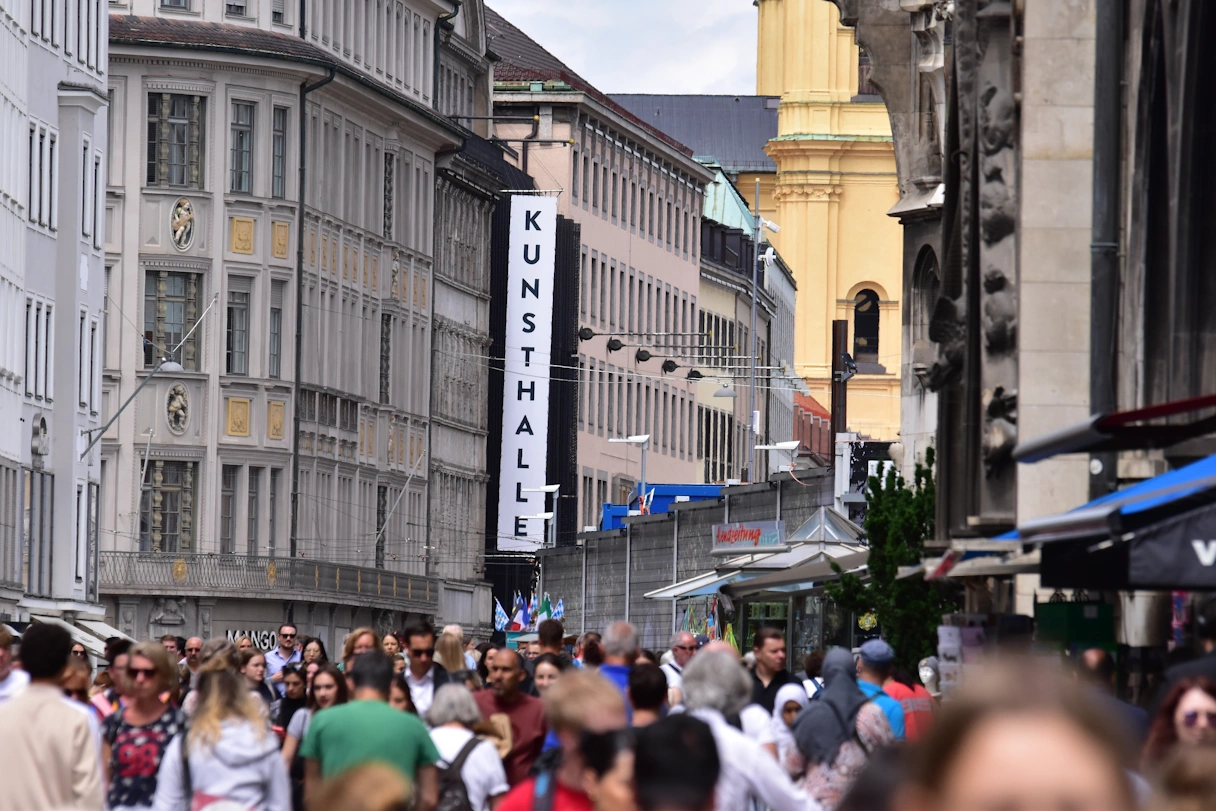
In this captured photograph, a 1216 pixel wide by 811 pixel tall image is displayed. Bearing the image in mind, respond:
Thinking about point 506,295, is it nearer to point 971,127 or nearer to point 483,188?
point 483,188

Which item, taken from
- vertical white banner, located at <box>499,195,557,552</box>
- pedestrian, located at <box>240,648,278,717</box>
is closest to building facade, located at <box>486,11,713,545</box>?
vertical white banner, located at <box>499,195,557,552</box>

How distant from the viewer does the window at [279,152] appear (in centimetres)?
6600

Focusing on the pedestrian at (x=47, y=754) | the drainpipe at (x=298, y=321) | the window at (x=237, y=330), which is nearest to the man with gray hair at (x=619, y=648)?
the pedestrian at (x=47, y=754)

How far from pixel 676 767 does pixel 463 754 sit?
5.69 meters

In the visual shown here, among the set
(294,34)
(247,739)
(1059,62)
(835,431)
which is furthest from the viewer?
(294,34)

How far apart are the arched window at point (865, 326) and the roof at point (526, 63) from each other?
2662cm

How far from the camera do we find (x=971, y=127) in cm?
1969

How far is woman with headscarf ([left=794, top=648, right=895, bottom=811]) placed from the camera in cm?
1105

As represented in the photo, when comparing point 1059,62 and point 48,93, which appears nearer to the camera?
point 1059,62

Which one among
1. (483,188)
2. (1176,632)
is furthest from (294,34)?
(1176,632)

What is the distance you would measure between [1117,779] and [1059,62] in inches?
630

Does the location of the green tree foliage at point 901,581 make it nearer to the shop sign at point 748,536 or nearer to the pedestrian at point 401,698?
the pedestrian at point 401,698

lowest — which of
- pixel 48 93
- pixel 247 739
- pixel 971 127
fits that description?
pixel 247 739

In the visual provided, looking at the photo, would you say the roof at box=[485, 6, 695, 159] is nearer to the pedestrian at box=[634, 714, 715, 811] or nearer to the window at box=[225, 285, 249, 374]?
the window at box=[225, 285, 249, 374]
